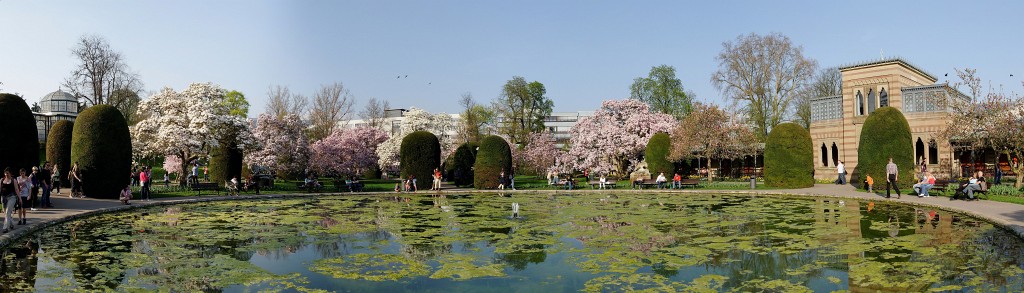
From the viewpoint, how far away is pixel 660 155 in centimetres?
4188

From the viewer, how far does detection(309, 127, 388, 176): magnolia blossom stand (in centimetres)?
4909

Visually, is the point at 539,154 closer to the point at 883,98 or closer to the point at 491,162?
the point at 491,162

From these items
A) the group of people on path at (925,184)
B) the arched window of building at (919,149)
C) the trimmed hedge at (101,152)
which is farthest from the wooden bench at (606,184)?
the trimmed hedge at (101,152)

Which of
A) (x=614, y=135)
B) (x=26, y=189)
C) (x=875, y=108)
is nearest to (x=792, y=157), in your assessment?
(x=875, y=108)

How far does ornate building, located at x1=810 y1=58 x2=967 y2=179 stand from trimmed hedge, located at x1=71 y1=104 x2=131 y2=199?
38.9 m

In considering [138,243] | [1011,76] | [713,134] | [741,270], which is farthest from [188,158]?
[1011,76]

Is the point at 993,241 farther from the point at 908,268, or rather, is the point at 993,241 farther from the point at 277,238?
the point at 277,238

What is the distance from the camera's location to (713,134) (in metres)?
40.0

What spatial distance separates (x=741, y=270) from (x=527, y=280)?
343 cm

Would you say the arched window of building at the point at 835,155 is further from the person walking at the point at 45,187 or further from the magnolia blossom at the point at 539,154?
the person walking at the point at 45,187

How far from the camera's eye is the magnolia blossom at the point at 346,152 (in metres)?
49.1

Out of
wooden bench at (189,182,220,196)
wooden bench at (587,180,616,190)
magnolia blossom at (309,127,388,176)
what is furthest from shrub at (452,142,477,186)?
wooden bench at (189,182,220,196)

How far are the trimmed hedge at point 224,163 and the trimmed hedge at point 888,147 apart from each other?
108 feet

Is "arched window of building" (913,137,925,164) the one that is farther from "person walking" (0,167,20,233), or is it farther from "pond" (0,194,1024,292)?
"person walking" (0,167,20,233)
